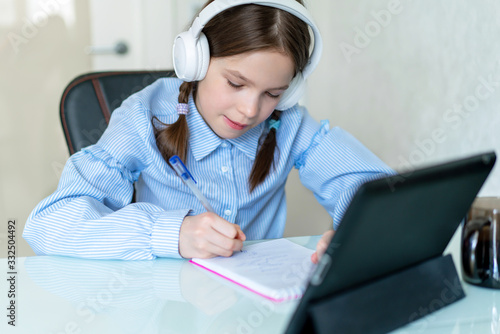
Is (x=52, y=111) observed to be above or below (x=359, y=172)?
below

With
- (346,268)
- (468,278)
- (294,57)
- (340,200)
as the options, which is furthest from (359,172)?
Result: (346,268)

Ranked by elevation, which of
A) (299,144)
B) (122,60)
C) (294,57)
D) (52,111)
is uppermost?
(294,57)

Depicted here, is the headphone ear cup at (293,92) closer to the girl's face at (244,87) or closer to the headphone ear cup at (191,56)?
the girl's face at (244,87)

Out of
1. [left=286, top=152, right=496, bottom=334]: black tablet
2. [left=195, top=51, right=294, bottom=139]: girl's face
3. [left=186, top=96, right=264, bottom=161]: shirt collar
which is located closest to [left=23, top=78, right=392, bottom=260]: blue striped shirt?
[left=186, top=96, right=264, bottom=161]: shirt collar

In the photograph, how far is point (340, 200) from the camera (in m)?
1.01

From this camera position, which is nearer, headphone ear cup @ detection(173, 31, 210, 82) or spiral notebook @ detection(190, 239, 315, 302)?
spiral notebook @ detection(190, 239, 315, 302)

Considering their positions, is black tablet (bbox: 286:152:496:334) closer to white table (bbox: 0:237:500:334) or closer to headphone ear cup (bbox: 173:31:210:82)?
white table (bbox: 0:237:500:334)

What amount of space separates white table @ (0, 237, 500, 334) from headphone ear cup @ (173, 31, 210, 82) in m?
0.38

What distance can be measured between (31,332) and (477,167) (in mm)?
483

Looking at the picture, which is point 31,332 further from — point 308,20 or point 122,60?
point 122,60

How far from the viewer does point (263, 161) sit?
1126 mm

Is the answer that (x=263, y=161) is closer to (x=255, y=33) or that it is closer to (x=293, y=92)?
(x=293, y=92)

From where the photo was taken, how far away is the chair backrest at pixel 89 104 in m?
1.24

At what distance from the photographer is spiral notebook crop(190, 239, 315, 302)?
637 millimetres
